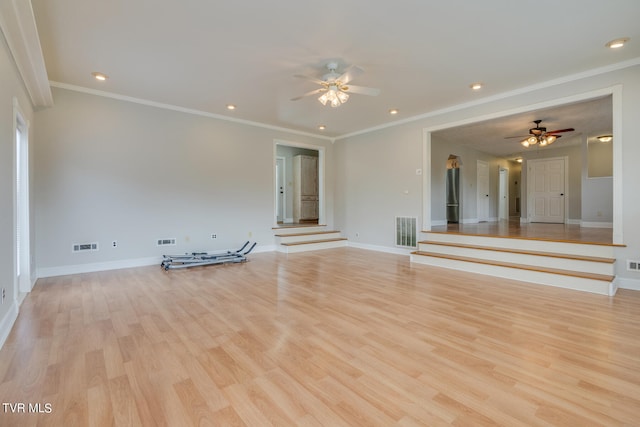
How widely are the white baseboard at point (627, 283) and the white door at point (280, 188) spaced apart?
7.66 metres

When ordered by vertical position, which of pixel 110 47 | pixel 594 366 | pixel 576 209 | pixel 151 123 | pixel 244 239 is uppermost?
pixel 110 47

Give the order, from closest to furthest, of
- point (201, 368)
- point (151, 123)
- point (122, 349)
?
point (201, 368)
point (122, 349)
point (151, 123)

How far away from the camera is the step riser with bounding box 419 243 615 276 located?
3707 millimetres

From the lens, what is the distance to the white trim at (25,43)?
2.24 metres

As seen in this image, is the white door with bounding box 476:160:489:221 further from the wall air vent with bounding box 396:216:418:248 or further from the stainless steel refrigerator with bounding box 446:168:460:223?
the wall air vent with bounding box 396:216:418:248

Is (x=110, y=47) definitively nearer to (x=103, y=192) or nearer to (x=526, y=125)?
(x=103, y=192)

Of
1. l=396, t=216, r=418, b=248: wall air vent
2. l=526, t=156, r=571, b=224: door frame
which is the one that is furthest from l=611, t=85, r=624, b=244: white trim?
l=526, t=156, r=571, b=224: door frame

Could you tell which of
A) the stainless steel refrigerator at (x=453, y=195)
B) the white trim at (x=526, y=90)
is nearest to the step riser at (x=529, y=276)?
the white trim at (x=526, y=90)

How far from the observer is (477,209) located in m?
9.38

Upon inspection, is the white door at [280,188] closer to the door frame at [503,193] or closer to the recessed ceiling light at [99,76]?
the recessed ceiling light at [99,76]

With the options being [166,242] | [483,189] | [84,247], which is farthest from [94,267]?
[483,189]

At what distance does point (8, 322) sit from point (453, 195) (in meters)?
9.65

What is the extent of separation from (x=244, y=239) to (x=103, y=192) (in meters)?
2.60

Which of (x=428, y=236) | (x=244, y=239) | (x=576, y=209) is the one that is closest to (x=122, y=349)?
(x=244, y=239)
